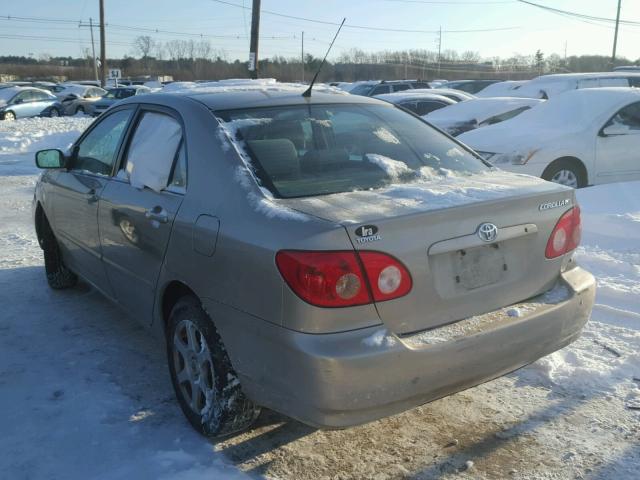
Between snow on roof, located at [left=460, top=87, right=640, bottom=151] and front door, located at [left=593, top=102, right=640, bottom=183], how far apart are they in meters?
0.17

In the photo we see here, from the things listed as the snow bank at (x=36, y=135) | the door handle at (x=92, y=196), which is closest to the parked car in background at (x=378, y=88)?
the snow bank at (x=36, y=135)

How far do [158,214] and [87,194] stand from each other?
1.23 meters

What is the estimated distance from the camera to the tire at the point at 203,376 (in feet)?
9.75

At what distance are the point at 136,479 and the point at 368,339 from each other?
4.00 ft

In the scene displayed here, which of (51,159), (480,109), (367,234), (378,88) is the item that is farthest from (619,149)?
(378,88)

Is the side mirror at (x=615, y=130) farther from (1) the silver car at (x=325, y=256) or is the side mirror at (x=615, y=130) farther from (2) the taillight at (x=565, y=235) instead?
(2) the taillight at (x=565, y=235)

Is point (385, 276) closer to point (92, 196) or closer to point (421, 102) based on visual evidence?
point (92, 196)

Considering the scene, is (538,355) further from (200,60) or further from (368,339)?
(200,60)

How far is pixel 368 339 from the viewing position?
8.18 feet

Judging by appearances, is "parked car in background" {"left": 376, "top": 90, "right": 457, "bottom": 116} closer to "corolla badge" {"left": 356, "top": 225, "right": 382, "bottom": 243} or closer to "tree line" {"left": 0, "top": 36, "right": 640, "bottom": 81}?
"corolla badge" {"left": 356, "top": 225, "right": 382, "bottom": 243}

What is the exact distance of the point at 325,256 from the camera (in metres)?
2.46

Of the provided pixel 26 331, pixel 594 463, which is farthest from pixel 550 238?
pixel 26 331

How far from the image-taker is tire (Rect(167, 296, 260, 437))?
297 centimetres

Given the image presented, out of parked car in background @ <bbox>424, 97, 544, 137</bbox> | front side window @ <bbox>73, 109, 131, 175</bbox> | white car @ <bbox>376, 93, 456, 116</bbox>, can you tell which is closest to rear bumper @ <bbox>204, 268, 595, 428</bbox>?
front side window @ <bbox>73, 109, 131, 175</bbox>
